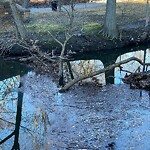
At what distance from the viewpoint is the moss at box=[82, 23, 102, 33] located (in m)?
20.7

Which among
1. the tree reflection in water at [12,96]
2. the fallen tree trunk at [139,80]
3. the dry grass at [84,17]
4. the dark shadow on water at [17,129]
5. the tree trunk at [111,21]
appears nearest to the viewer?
the dark shadow on water at [17,129]

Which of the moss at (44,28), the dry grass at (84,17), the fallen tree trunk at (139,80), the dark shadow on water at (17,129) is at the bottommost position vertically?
the dark shadow on water at (17,129)

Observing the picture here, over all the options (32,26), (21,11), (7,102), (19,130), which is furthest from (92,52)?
(19,130)

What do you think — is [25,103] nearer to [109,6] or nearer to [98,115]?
[98,115]

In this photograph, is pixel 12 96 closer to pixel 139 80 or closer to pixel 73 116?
pixel 73 116

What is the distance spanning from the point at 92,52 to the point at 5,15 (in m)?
7.05

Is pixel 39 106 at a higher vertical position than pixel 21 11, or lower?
lower

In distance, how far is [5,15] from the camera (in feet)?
75.4

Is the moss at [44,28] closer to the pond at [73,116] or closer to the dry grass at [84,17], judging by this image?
the dry grass at [84,17]

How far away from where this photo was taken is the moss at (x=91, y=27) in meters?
20.7

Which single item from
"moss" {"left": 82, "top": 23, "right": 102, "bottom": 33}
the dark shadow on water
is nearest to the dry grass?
"moss" {"left": 82, "top": 23, "right": 102, "bottom": 33}

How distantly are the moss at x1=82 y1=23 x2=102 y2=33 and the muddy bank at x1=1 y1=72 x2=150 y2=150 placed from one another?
678 centimetres

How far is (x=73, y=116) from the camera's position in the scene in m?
11.9

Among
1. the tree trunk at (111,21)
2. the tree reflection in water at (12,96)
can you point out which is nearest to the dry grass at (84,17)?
the tree trunk at (111,21)
